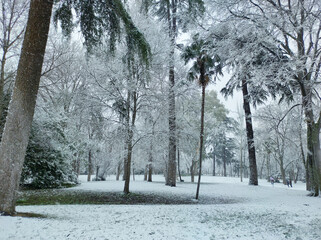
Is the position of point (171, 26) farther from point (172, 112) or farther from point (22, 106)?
point (22, 106)

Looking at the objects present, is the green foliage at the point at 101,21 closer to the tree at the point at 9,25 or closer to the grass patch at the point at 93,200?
the tree at the point at 9,25

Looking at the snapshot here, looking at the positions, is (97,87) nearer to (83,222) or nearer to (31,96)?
(31,96)

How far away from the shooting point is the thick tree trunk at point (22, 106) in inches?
156

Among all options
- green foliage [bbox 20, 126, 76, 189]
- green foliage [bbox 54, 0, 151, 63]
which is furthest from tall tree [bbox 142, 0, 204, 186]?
green foliage [bbox 20, 126, 76, 189]

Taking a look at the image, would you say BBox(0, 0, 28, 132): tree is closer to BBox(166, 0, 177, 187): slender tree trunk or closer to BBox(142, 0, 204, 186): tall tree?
BBox(142, 0, 204, 186): tall tree

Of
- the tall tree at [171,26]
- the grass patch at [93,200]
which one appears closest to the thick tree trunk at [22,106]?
the tall tree at [171,26]

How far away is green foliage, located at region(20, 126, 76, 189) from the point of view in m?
11.0

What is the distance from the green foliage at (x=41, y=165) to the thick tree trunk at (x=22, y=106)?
24.9ft

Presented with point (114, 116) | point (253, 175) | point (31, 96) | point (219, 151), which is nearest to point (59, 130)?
point (114, 116)

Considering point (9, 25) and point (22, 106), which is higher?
point (9, 25)

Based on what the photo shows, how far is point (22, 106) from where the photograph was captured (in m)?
4.12

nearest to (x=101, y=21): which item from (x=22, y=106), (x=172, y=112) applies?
(x=22, y=106)

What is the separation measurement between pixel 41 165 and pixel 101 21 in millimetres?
9510

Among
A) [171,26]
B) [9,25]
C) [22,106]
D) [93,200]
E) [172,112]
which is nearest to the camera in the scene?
[22,106]
